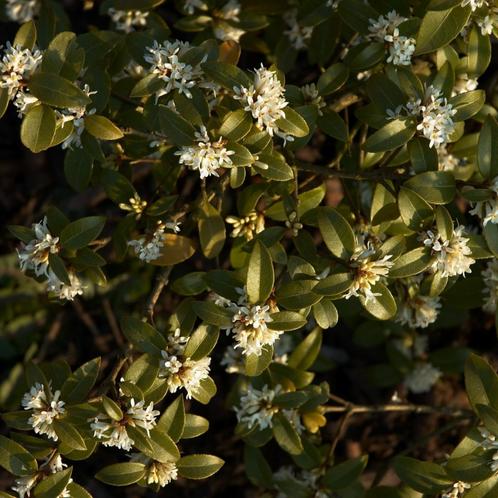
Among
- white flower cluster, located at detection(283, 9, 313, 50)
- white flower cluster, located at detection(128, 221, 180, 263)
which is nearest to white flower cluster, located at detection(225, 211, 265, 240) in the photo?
white flower cluster, located at detection(128, 221, 180, 263)

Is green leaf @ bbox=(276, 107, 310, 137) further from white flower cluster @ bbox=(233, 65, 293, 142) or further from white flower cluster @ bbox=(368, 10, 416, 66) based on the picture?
white flower cluster @ bbox=(368, 10, 416, 66)

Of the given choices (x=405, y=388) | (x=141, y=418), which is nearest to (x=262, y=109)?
(x=141, y=418)

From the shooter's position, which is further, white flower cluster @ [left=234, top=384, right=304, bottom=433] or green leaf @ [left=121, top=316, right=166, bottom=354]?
white flower cluster @ [left=234, top=384, right=304, bottom=433]

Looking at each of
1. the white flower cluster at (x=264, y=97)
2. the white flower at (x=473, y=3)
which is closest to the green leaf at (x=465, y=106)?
the white flower at (x=473, y=3)

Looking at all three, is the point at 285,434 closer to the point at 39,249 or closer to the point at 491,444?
the point at 491,444

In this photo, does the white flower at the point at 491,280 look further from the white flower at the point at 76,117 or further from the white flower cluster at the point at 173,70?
the white flower at the point at 76,117

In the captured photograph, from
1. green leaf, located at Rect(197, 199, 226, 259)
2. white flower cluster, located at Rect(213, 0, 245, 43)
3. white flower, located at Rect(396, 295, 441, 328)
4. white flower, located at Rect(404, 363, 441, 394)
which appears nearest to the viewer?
green leaf, located at Rect(197, 199, 226, 259)
